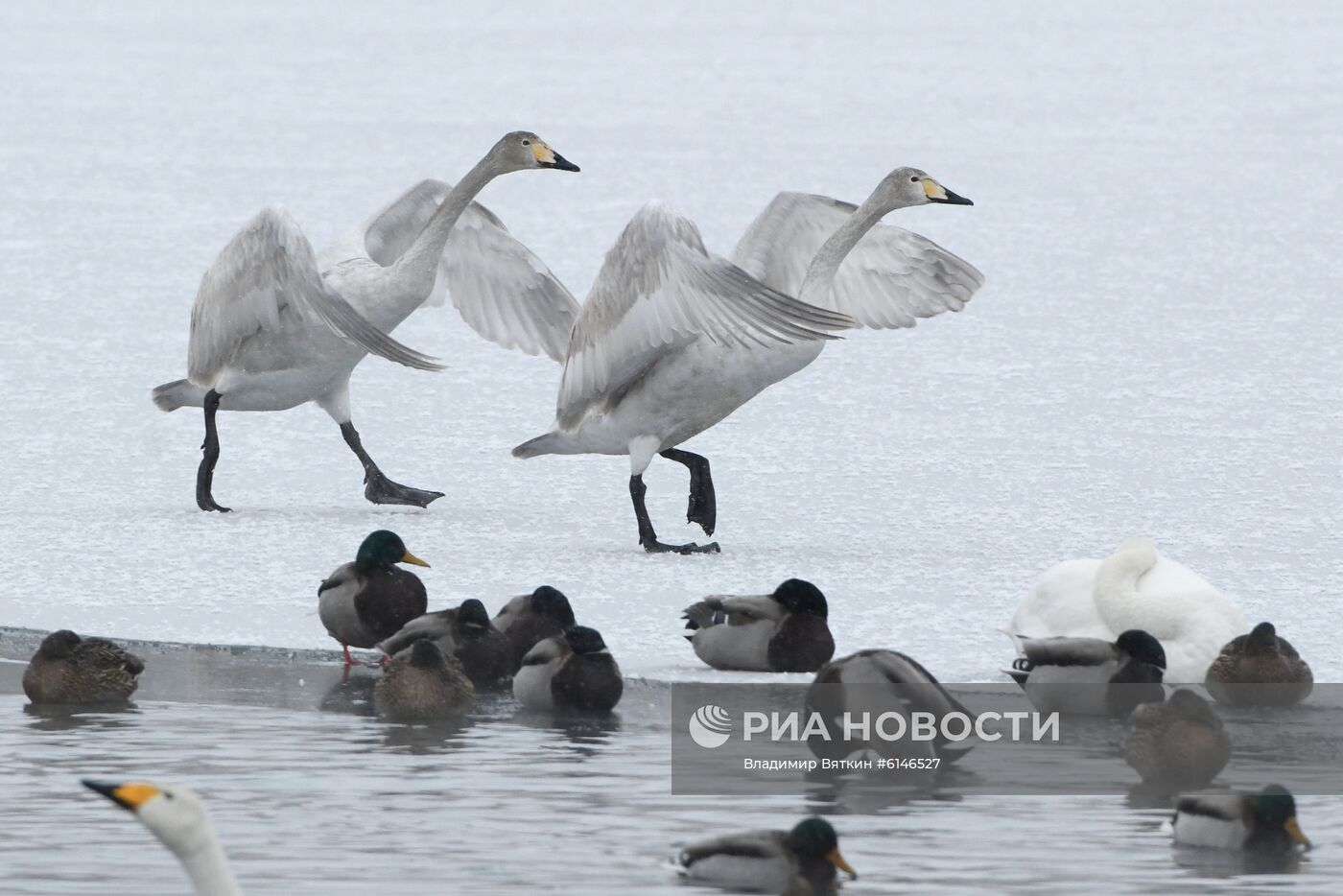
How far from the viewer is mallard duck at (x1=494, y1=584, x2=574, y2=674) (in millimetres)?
7871

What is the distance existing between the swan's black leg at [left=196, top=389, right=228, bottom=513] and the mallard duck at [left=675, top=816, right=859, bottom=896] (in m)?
6.37

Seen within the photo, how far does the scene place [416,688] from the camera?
23.6 ft

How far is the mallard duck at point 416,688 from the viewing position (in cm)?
720

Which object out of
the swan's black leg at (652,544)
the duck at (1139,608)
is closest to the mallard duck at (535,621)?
the duck at (1139,608)

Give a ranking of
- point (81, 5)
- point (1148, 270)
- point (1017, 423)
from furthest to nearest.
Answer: point (81, 5)
point (1148, 270)
point (1017, 423)

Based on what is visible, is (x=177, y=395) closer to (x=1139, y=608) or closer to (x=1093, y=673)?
(x=1139, y=608)

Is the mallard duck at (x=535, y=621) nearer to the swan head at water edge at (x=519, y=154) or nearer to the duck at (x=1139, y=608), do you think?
the duck at (x=1139, y=608)

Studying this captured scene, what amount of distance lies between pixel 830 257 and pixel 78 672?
14.0 feet

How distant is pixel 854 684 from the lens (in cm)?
639

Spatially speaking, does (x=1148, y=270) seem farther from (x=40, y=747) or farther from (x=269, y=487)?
(x=40, y=747)

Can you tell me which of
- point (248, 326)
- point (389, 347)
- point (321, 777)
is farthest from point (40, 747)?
point (248, 326)

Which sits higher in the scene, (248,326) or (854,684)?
(248,326)

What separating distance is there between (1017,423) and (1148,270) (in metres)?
4.79

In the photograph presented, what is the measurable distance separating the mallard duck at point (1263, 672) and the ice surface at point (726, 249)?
40cm
